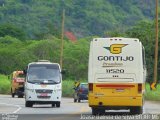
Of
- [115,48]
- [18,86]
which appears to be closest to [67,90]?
[18,86]

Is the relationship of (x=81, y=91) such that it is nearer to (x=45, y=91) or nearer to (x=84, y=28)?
(x=45, y=91)

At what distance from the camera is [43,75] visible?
128 feet

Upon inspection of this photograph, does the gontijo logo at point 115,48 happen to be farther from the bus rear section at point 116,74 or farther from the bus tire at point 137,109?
the bus tire at point 137,109

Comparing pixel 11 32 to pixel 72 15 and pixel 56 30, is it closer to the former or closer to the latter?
pixel 56 30

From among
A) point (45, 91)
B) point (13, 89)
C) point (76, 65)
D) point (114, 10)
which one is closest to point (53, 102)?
point (45, 91)

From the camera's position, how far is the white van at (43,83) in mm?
38844

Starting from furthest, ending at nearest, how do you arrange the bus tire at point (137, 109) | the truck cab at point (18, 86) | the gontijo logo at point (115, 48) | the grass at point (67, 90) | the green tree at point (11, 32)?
the green tree at point (11, 32) < the grass at point (67, 90) < the truck cab at point (18, 86) < the bus tire at point (137, 109) < the gontijo logo at point (115, 48)

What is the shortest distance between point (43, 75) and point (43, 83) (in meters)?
0.44

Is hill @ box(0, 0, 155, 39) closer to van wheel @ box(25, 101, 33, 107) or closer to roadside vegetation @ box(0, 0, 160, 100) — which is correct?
roadside vegetation @ box(0, 0, 160, 100)

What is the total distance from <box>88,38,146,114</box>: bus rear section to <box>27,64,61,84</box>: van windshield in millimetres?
9284

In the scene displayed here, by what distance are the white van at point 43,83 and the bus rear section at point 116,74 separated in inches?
366

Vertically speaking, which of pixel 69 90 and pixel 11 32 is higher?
pixel 11 32

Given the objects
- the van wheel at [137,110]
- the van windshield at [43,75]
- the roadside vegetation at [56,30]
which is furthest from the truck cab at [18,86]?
the van wheel at [137,110]

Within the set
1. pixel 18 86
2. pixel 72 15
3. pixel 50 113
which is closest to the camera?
pixel 50 113
